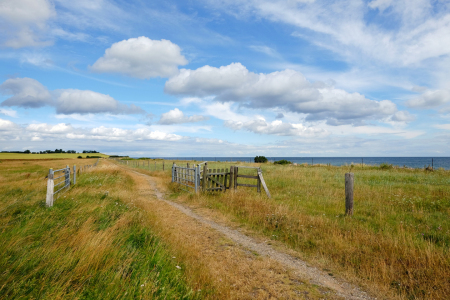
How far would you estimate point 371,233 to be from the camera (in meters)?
6.77

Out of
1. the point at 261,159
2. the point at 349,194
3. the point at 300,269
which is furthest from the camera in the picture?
the point at 261,159

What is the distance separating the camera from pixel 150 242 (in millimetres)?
5551

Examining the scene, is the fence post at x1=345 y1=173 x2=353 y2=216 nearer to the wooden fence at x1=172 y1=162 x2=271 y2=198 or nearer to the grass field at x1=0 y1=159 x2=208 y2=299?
the wooden fence at x1=172 y1=162 x2=271 y2=198

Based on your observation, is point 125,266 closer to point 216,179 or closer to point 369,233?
point 369,233

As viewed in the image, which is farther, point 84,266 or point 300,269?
point 300,269

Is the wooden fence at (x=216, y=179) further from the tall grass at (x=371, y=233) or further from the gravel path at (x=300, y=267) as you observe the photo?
the gravel path at (x=300, y=267)

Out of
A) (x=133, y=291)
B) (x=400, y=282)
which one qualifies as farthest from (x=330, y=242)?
(x=133, y=291)

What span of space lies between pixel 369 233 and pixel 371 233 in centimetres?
6

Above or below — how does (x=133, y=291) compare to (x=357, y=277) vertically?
above

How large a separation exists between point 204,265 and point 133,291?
1958mm

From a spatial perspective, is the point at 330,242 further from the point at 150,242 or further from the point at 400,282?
the point at 150,242

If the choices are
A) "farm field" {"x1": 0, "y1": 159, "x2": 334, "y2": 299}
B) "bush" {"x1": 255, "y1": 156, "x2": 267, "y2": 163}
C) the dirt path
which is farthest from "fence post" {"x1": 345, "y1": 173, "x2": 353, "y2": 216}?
"bush" {"x1": 255, "y1": 156, "x2": 267, "y2": 163}

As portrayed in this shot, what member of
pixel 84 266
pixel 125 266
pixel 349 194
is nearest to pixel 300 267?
pixel 125 266

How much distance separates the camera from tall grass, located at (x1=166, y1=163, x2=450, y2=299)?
15.3ft
